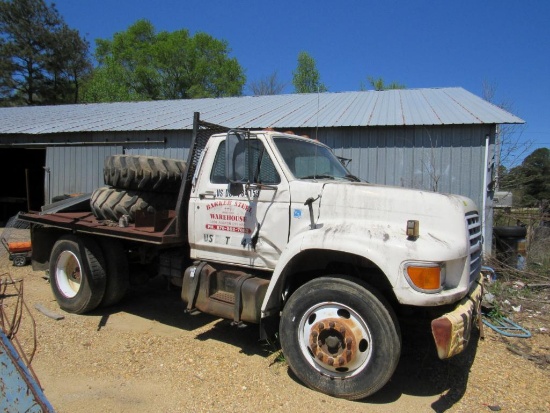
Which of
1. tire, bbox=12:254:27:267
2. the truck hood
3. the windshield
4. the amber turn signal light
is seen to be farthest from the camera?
tire, bbox=12:254:27:267

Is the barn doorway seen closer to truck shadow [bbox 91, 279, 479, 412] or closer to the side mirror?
truck shadow [bbox 91, 279, 479, 412]

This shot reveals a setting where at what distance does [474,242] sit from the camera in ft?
13.1

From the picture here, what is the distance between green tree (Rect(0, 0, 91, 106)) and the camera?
32188mm

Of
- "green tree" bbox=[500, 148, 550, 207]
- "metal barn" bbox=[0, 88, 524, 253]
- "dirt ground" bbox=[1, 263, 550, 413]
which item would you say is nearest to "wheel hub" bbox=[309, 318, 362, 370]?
"dirt ground" bbox=[1, 263, 550, 413]

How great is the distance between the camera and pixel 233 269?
4.68 m

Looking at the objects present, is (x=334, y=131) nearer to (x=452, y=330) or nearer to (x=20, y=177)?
(x=452, y=330)

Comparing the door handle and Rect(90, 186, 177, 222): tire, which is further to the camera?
Rect(90, 186, 177, 222): tire

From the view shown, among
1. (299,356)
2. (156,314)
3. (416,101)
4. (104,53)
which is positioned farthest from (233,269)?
(104,53)

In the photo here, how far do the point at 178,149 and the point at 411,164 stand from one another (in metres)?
5.91

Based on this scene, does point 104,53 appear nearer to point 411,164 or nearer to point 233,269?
point 411,164

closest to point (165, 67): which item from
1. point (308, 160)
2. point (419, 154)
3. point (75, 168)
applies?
point (75, 168)

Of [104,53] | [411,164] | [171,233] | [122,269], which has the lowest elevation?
[122,269]

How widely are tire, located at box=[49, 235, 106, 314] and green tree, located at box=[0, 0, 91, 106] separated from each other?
3227cm

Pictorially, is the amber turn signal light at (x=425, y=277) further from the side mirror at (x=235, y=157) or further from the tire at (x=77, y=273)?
the tire at (x=77, y=273)
